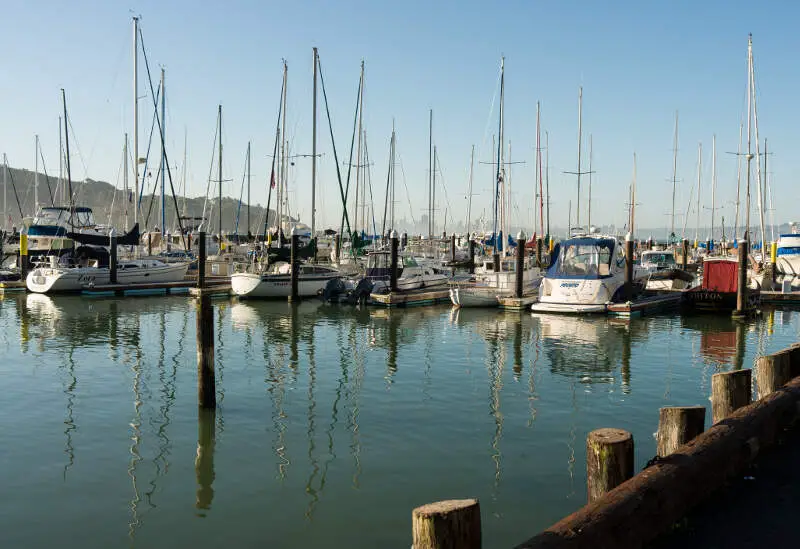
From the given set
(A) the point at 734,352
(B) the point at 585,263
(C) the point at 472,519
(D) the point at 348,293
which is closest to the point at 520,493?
(C) the point at 472,519

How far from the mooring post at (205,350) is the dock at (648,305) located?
19253mm

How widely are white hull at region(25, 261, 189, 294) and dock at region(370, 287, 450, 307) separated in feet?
48.2

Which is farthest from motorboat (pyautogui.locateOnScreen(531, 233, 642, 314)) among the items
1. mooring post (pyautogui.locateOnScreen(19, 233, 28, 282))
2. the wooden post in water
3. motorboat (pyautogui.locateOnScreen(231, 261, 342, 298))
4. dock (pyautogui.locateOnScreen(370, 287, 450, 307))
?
mooring post (pyautogui.locateOnScreen(19, 233, 28, 282))

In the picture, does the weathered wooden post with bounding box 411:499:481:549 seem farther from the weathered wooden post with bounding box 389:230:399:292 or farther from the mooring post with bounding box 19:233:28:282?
the mooring post with bounding box 19:233:28:282

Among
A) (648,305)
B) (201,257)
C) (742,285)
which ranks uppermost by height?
(201,257)

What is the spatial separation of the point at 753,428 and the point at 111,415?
34.2 ft

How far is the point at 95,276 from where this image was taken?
38.3 metres

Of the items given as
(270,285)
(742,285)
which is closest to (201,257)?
(270,285)

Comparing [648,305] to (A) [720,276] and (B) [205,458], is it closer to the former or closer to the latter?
(A) [720,276]

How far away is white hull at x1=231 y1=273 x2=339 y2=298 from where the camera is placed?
34.5m

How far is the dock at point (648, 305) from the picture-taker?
27828mm

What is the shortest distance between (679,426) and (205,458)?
6.59 meters

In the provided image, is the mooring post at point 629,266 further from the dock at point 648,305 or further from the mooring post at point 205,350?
the mooring post at point 205,350

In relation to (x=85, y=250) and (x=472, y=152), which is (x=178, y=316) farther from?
(x=472, y=152)
